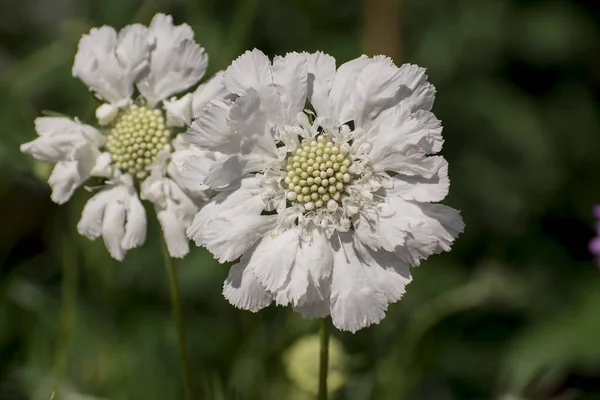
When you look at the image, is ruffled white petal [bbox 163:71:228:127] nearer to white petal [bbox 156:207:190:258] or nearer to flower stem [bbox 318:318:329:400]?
white petal [bbox 156:207:190:258]

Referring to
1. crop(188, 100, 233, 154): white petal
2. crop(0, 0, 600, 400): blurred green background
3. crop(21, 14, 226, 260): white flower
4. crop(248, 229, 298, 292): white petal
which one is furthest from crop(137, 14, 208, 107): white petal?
crop(0, 0, 600, 400): blurred green background

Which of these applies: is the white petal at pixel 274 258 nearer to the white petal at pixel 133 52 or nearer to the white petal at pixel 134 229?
the white petal at pixel 134 229

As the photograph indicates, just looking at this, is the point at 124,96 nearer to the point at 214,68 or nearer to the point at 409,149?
the point at 409,149

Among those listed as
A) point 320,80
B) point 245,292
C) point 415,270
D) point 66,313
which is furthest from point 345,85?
point 415,270

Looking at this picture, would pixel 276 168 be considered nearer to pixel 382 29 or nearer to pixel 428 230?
pixel 428 230

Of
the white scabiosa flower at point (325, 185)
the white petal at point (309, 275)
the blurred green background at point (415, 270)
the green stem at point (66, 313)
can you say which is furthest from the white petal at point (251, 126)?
the green stem at point (66, 313)

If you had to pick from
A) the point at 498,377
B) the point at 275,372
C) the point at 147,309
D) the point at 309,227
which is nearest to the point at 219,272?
the point at 147,309
